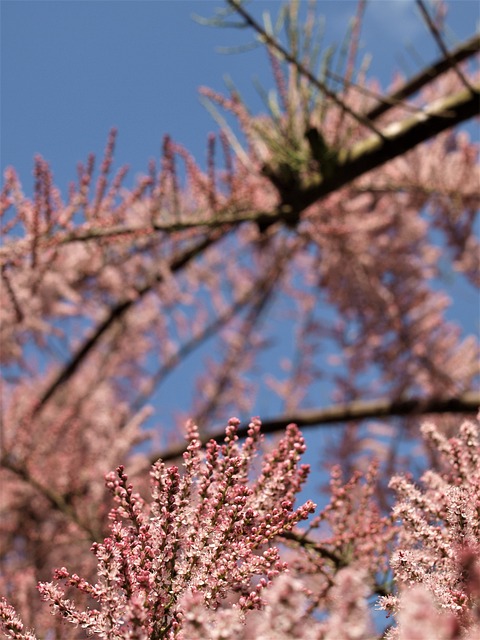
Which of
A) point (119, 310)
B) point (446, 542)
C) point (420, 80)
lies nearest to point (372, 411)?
point (119, 310)

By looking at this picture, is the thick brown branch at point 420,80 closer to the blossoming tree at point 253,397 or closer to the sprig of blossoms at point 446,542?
the blossoming tree at point 253,397

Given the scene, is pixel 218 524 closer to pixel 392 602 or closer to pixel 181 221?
pixel 392 602

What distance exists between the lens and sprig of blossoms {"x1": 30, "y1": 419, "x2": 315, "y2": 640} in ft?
4.78

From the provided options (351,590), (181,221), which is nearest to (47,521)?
(181,221)

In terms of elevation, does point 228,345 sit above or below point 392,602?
above

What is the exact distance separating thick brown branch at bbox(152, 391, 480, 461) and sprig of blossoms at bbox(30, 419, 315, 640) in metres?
3.90

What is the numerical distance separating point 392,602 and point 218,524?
1.42ft

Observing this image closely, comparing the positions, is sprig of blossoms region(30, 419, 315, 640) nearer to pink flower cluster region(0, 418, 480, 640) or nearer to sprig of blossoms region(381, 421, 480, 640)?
pink flower cluster region(0, 418, 480, 640)

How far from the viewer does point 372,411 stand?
20.3ft

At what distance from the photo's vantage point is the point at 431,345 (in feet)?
24.4

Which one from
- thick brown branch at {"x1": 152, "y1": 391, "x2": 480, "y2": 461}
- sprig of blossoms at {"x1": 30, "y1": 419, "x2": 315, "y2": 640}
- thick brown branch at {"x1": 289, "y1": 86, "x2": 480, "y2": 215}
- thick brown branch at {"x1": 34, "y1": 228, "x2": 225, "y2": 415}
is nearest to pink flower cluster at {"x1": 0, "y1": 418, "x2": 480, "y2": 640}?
sprig of blossoms at {"x1": 30, "y1": 419, "x2": 315, "y2": 640}

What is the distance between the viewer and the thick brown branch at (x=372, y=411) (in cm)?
574

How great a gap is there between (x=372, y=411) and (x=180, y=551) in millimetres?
4778

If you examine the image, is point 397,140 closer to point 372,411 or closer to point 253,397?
point 372,411
